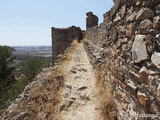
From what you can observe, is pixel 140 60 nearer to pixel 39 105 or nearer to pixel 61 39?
pixel 39 105

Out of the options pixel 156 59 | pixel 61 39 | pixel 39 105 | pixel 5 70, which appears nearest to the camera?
pixel 156 59

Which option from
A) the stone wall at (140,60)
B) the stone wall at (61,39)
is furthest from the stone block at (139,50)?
the stone wall at (61,39)

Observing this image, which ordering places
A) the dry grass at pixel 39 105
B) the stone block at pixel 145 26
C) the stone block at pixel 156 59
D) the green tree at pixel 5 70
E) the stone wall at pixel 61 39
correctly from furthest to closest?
1. the stone wall at pixel 61 39
2. the green tree at pixel 5 70
3. the dry grass at pixel 39 105
4. the stone block at pixel 145 26
5. the stone block at pixel 156 59

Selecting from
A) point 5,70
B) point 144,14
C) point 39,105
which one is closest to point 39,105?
point 39,105

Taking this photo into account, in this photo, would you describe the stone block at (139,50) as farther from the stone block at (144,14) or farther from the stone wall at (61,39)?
the stone wall at (61,39)

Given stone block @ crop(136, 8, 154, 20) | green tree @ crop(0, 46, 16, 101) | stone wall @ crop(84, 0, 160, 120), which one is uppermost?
stone block @ crop(136, 8, 154, 20)

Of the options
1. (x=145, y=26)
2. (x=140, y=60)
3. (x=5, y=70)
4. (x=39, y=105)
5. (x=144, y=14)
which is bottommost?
(x=5, y=70)

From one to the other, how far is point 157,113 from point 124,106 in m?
0.83

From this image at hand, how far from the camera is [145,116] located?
144 centimetres

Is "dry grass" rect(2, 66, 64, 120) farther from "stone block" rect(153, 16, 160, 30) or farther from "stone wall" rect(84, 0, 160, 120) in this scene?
"stone block" rect(153, 16, 160, 30)

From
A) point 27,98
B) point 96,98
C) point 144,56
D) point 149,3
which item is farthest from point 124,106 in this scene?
point 27,98

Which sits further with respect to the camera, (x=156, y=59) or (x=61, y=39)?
(x=61, y=39)

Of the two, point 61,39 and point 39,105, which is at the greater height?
point 61,39

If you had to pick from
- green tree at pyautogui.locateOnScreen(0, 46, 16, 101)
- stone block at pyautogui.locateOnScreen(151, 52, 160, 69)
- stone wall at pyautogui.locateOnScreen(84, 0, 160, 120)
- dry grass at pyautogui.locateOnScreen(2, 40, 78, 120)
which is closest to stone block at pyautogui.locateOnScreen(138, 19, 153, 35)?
stone wall at pyautogui.locateOnScreen(84, 0, 160, 120)
